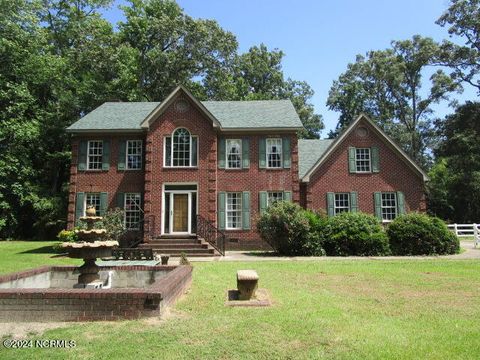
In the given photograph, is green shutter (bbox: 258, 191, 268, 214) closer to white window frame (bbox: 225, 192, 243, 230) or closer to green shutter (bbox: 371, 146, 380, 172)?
white window frame (bbox: 225, 192, 243, 230)

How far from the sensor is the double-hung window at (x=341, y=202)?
23156 mm

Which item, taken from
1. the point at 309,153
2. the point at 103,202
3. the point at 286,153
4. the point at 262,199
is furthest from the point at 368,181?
the point at 103,202

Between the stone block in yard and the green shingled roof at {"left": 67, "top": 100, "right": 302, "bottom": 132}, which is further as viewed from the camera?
the green shingled roof at {"left": 67, "top": 100, "right": 302, "bottom": 132}

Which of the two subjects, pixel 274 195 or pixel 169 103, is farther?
pixel 274 195

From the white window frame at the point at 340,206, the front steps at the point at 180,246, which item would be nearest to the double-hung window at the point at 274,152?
the white window frame at the point at 340,206

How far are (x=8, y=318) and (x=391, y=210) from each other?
20330mm

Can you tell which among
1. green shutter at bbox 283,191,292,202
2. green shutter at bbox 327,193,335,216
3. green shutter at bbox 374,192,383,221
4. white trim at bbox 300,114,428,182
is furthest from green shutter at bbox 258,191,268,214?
green shutter at bbox 374,192,383,221

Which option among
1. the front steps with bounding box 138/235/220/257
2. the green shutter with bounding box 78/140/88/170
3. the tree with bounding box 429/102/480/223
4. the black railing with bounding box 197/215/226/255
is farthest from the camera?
the tree with bounding box 429/102/480/223

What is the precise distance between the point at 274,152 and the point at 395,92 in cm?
3133

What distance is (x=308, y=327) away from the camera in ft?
20.9

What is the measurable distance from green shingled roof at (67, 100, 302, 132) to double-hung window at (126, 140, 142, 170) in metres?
0.95

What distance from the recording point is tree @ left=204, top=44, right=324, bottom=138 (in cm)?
3978

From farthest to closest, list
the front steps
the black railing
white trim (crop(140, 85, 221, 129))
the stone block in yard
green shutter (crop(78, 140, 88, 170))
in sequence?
1. green shutter (crop(78, 140, 88, 170))
2. white trim (crop(140, 85, 221, 129))
3. the black railing
4. the front steps
5. the stone block in yard

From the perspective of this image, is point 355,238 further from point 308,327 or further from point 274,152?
A: point 308,327
